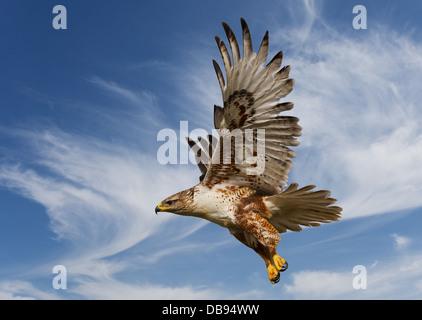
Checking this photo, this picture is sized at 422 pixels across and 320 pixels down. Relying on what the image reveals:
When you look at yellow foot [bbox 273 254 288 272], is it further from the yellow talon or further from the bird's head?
the bird's head

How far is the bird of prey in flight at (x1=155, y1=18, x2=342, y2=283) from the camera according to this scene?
21.8 feet

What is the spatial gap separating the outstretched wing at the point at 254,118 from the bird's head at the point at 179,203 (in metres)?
0.39

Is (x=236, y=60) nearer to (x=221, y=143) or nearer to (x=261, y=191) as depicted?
(x=221, y=143)

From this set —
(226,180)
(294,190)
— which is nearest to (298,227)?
(294,190)

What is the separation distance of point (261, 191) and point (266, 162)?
48cm

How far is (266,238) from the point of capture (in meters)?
6.84

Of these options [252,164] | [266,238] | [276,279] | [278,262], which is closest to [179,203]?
[252,164]

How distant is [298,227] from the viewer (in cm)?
786

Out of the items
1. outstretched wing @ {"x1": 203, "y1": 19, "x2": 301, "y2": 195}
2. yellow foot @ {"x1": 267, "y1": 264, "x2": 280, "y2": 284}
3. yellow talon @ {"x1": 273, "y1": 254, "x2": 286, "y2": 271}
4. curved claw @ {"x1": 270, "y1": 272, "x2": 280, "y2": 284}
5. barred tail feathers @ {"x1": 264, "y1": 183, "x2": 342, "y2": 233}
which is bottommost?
curved claw @ {"x1": 270, "y1": 272, "x2": 280, "y2": 284}

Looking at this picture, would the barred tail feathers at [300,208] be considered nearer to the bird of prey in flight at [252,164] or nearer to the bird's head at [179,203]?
the bird of prey in flight at [252,164]

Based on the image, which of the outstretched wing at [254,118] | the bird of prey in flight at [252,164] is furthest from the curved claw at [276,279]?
the outstretched wing at [254,118]

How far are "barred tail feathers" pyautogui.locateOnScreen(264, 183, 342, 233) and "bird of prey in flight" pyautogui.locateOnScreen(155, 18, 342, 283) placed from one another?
16mm

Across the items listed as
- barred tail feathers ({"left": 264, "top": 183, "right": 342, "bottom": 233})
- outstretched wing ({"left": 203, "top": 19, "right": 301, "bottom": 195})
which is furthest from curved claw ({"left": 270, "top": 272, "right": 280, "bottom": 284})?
outstretched wing ({"left": 203, "top": 19, "right": 301, "bottom": 195})

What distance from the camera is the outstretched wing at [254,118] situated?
6602mm
